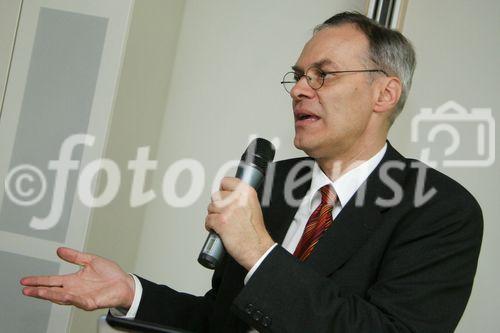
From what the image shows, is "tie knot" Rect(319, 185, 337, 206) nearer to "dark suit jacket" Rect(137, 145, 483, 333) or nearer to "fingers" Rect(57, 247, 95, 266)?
"dark suit jacket" Rect(137, 145, 483, 333)

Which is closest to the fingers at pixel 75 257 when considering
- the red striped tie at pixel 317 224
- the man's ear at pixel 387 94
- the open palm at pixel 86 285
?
Result: the open palm at pixel 86 285

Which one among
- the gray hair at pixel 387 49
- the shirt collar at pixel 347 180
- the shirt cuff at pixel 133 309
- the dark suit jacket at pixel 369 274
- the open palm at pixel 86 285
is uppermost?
the gray hair at pixel 387 49

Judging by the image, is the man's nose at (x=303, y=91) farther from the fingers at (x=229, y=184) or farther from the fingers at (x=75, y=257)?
the fingers at (x=75, y=257)

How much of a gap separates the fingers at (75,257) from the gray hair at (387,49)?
90 cm

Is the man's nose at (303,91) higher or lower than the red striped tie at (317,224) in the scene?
higher

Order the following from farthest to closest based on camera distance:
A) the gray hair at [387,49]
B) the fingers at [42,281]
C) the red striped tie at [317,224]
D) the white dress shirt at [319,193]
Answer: the gray hair at [387,49] → the white dress shirt at [319,193] → the red striped tie at [317,224] → the fingers at [42,281]

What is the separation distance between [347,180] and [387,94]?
29 centimetres

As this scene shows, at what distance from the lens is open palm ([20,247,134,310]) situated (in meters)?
→ 1.29

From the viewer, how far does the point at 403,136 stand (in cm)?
278

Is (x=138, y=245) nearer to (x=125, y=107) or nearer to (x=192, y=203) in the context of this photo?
(x=192, y=203)

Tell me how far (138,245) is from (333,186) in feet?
5.94

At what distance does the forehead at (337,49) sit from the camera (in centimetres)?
164

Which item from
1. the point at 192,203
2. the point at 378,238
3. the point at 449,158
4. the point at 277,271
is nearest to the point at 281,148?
the point at 192,203

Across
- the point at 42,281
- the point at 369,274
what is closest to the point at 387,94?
the point at 369,274
